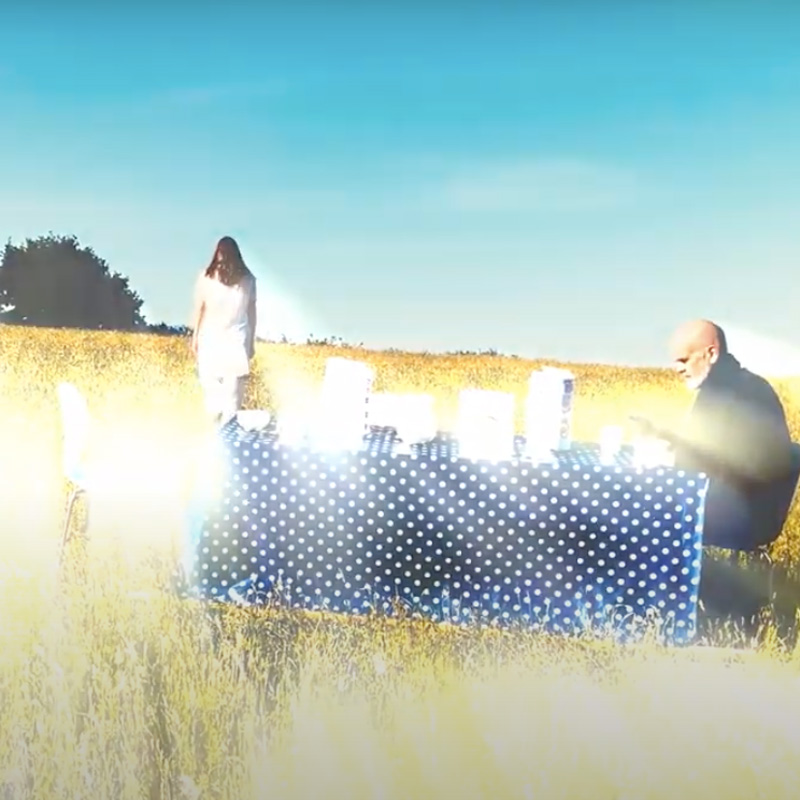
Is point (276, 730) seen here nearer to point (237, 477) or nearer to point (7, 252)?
point (237, 477)

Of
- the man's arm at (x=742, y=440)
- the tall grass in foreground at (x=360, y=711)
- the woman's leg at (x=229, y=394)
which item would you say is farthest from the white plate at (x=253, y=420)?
the man's arm at (x=742, y=440)

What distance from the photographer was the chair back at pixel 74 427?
3512 mm

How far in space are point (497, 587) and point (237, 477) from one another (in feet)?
2.52

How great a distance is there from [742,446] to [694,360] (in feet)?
0.90

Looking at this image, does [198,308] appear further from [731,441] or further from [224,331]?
[731,441]

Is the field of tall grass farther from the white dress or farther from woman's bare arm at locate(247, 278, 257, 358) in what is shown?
woman's bare arm at locate(247, 278, 257, 358)

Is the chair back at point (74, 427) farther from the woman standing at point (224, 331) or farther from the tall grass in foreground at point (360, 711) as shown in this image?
the tall grass in foreground at point (360, 711)

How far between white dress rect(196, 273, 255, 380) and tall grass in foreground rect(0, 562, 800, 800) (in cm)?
113

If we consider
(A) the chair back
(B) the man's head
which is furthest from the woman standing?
(B) the man's head

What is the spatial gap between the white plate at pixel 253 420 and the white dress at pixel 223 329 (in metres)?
0.48

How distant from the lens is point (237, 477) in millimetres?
3273

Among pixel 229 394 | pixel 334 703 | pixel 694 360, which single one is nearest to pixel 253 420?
pixel 229 394

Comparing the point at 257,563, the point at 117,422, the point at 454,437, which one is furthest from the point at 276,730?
the point at 117,422

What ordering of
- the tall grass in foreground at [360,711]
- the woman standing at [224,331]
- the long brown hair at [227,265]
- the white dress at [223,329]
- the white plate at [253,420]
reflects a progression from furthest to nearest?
the white dress at [223,329] → the woman standing at [224,331] → the white plate at [253,420] → the long brown hair at [227,265] → the tall grass in foreground at [360,711]
